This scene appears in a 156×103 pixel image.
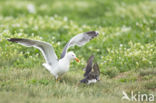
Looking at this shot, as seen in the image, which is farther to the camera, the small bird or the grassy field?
the small bird

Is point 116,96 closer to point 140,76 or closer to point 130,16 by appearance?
point 140,76

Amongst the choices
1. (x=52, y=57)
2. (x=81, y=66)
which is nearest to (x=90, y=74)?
(x=52, y=57)

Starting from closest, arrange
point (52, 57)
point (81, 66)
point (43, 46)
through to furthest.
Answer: point (43, 46) → point (52, 57) → point (81, 66)

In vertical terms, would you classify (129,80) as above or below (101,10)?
below

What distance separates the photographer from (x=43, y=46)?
6621 millimetres

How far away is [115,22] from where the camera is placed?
1427 centimetres

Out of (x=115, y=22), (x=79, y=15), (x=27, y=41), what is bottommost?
(x=27, y=41)

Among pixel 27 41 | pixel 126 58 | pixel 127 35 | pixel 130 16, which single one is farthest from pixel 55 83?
pixel 130 16

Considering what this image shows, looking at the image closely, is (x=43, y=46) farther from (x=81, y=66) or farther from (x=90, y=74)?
(x=81, y=66)

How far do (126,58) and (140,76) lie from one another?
100 centimetres

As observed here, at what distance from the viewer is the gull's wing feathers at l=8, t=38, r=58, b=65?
6.41 m

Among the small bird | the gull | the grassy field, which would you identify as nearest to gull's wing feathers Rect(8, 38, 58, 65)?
the gull

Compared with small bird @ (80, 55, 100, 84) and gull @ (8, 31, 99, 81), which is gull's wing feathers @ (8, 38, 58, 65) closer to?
gull @ (8, 31, 99, 81)

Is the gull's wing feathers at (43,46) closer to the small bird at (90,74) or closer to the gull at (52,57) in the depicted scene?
the gull at (52,57)
